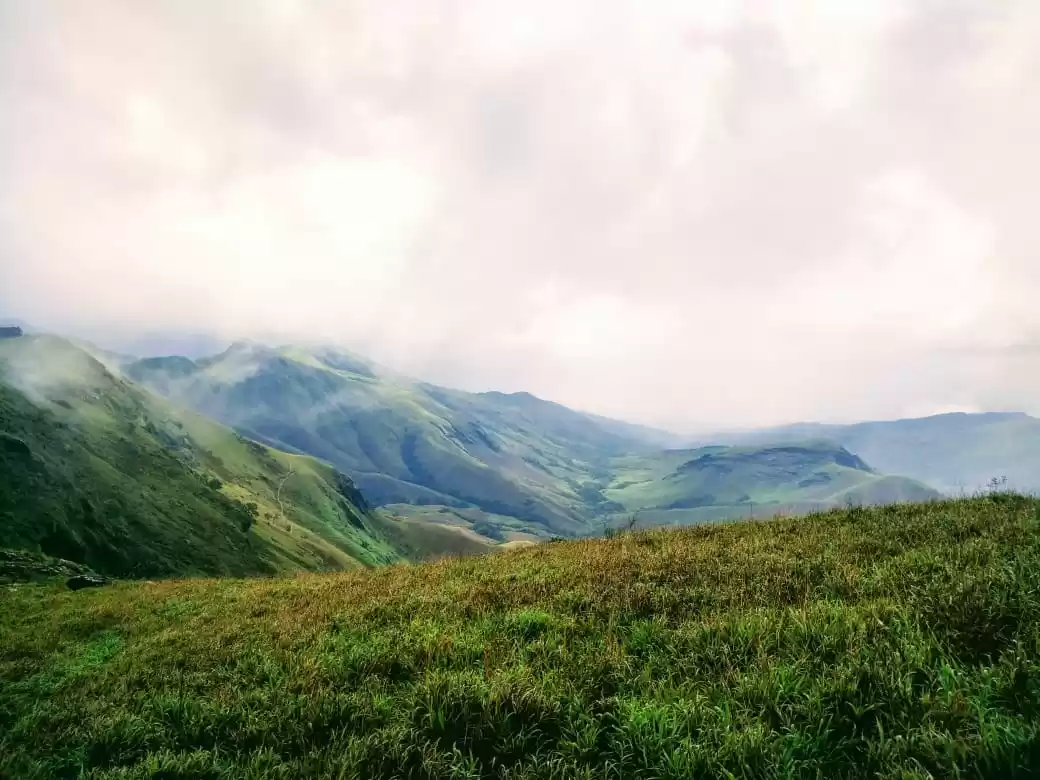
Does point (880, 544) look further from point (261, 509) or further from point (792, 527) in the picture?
point (261, 509)

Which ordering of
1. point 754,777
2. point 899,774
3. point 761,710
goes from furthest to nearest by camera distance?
point 761,710 → point 754,777 → point 899,774

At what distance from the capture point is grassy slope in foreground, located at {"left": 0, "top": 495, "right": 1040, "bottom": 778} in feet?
18.7

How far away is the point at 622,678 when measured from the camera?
7430mm

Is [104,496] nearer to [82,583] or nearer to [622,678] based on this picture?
[82,583]

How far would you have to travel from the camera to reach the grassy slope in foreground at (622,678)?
5.70m

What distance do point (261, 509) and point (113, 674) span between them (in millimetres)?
207865

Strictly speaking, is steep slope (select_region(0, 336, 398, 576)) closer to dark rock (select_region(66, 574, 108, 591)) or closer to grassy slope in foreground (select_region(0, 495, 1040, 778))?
dark rock (select_region(66, 574, 108, 591))

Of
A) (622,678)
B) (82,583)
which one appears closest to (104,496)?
(82,583)

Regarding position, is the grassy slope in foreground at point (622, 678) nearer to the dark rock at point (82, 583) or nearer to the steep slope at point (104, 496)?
the dark rock at point (82, 583)

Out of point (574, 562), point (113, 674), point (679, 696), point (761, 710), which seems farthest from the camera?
point (574, 562)

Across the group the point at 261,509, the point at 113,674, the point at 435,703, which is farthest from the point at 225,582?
the point at 261,509

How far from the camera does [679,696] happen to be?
22.0ft

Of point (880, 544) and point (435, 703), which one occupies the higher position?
point (880, 544)

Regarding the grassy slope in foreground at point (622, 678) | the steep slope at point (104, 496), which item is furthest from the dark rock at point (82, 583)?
the steep slope at point (104, 496)
